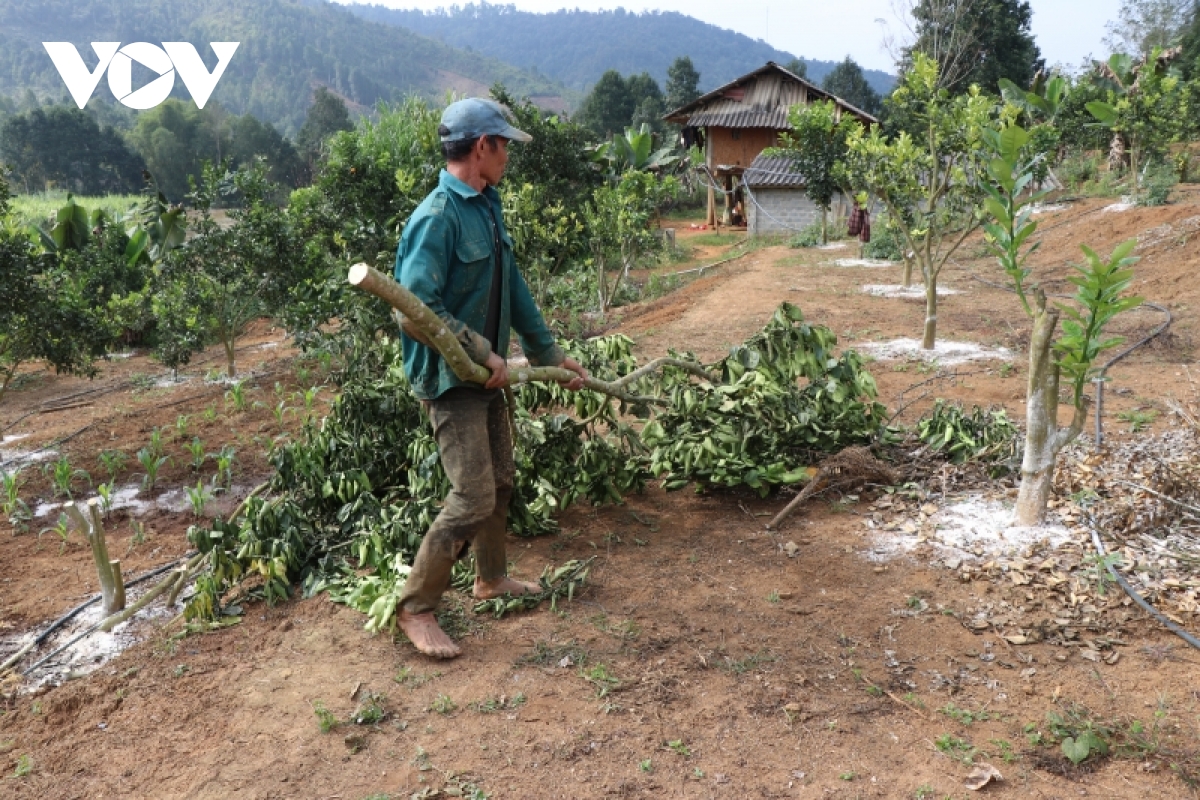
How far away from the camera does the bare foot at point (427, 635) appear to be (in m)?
3.26


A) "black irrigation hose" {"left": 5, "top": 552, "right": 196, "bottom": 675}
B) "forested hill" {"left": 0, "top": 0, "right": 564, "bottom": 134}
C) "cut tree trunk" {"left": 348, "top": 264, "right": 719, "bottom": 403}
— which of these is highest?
"forested hill" {"left": 0, "top": 0, "right": 564, "bottom": 134}

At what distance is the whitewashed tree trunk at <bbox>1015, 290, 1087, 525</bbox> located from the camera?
12.2 ft

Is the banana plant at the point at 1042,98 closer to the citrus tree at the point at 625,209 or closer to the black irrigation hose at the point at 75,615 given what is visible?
the citrus tree at the point at 625,209

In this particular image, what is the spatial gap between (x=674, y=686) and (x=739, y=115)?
27566 mm

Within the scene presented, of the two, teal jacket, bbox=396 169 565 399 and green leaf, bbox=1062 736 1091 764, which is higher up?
teal jacket, bbox=396 169 565 399

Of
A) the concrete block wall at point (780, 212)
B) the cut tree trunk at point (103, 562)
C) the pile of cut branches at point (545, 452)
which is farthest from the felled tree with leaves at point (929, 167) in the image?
the concrete block wall at point (780, 212)

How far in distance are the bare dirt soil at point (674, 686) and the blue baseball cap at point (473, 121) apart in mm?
1858

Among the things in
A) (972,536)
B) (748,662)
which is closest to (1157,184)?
(972,536)

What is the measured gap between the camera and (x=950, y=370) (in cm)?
794

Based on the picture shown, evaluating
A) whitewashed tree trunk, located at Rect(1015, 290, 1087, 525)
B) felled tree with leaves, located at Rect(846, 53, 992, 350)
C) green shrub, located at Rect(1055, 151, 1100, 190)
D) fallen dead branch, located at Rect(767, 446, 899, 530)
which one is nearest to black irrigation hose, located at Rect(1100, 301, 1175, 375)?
felled tree with leaves, located at Rect(846, 53, 992, 350)

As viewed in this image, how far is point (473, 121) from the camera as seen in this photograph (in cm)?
308

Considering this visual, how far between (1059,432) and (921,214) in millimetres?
5740

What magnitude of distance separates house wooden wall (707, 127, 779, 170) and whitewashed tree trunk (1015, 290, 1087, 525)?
1016 inches

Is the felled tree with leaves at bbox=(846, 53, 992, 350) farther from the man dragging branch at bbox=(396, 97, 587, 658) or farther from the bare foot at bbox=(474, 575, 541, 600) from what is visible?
the man dragging branch at bbox=(396, 97, 587, 658)
